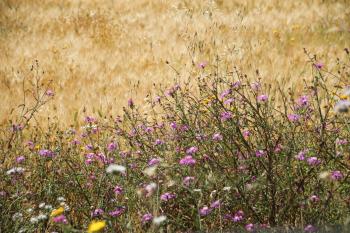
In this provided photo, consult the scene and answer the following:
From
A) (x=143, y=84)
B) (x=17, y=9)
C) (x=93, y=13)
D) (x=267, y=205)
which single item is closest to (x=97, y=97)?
(x=143, y=84)

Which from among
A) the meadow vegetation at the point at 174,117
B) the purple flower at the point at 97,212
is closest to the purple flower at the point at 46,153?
the meadow vegetation at the point at 174,117

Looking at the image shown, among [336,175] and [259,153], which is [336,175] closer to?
[336,175]

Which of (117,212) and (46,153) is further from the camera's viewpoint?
(46,153)

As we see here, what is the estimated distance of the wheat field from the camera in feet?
17.8

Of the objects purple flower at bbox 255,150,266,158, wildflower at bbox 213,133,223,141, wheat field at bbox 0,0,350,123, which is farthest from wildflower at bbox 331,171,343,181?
wheat field at bbox 0,0,350,123

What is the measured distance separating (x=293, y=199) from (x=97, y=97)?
10.9 ft

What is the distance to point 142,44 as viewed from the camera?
7.38 metres

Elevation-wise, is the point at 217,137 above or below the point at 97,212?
above

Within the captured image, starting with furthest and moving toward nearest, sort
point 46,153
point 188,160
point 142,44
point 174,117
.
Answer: point 142,44 → point 174,117 → point 46,153 → point 188,160

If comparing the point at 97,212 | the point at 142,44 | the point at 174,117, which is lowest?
the point at 142,44

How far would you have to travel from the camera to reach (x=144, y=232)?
2.53 meters

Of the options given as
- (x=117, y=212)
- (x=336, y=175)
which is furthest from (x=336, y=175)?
(x=117, y=212)

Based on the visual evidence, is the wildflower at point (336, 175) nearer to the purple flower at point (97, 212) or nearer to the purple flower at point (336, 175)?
the purple flower at point (336, 175)

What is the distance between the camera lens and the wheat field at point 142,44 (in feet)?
17.8
